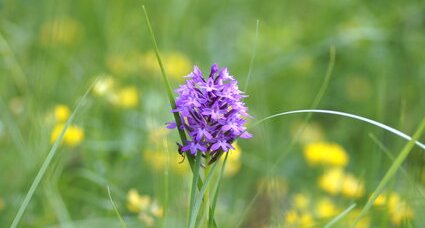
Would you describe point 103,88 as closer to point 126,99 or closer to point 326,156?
point 126,99

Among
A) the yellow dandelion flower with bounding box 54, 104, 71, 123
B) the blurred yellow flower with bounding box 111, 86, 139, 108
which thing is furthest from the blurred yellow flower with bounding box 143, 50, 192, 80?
the yellow dandelion flower with bounding box 54, 104, 71, 123

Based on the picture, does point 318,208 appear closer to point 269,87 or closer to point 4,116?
point 4,116

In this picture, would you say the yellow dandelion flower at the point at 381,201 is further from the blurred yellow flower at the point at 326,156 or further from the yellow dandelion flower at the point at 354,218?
the blurred yellow flower at the point at 326,156

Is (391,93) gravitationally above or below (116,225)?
above

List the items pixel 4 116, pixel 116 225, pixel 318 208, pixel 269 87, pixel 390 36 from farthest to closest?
pixel 269 87, pixel 390 36, pixel 318 208, pixel 4 116, pixel 116 225

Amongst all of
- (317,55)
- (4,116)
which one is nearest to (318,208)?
(4,116)

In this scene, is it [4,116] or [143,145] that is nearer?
[4,116]

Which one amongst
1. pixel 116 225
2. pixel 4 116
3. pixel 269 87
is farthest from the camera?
pixel 269 87
